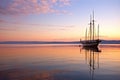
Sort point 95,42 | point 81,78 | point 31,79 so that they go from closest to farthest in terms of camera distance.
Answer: point 31,79, point 81,78, point 95,42

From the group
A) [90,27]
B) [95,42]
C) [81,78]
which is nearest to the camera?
[81,78]

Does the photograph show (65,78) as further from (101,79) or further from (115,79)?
(115,79)

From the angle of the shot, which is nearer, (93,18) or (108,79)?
(108,79)

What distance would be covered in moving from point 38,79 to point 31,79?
0.48 meters

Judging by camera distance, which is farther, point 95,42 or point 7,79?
→ point 95,42

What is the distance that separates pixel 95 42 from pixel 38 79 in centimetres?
5992

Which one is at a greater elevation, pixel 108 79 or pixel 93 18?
pixel 93 18

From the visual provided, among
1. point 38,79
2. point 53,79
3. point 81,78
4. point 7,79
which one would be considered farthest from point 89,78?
point 7,79

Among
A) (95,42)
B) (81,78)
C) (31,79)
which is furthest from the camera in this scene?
(95,42)

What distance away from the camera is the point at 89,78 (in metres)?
15.0

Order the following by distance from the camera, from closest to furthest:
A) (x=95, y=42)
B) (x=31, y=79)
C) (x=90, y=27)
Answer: (x=31, y=79) → (x=95, y=42) → (x=90, y=27)

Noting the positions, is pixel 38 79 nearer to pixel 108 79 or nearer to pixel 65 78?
pixel 65 78

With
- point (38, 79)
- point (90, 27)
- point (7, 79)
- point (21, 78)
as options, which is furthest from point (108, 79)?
point (90, 27)

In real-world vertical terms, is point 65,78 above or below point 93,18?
below
